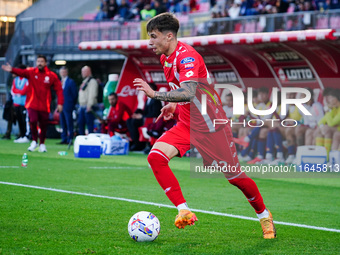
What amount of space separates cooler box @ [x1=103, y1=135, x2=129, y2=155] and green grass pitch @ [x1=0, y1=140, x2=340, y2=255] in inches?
147

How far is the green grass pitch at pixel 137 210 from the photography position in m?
5.88

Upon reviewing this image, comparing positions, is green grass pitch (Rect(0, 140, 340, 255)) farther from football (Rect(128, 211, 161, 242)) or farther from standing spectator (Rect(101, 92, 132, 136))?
standing spectator (Rect(101, 92, 132, 136))

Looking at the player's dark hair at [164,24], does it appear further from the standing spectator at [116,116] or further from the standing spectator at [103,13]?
the standing spectator at [103,13]

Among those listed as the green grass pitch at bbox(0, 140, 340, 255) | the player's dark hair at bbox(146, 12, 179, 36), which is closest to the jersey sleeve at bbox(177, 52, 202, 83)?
the player's dark hair at bbox(146, 12, 179, 36)

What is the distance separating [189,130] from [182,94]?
511 mm

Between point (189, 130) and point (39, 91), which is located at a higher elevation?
point (189, 130)

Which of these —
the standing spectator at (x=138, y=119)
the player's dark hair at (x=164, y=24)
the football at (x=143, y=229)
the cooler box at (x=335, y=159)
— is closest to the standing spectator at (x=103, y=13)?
the standing spectator at (x=138, y=119)

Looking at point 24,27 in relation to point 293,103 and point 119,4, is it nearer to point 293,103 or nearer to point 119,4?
point 119,4

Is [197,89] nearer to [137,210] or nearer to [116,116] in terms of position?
[137,210]

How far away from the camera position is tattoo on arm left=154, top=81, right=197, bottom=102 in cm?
606

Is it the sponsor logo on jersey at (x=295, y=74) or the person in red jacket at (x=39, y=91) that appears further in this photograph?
the person in red jacket at (x=39, y=91)

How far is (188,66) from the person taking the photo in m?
6.16

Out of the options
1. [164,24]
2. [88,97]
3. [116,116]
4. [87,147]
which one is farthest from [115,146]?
[164,24]

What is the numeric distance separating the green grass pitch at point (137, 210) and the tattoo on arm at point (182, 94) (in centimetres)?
127
